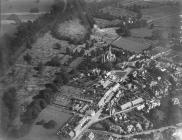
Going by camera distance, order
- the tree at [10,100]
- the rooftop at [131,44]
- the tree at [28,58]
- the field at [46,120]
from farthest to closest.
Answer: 1. the rooftop at [131,44]
2. the tree at [28,58]
3. the field at [46,120]
4. the tree at [10,100]

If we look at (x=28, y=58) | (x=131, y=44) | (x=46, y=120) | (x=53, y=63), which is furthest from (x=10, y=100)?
(x=131, y=44)

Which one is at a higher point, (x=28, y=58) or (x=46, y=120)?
(x=28, y=58)

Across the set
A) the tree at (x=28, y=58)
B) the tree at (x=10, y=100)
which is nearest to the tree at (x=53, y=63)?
the tree at (x=28, y=58)

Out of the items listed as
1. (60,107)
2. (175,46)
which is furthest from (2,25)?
(175,46)

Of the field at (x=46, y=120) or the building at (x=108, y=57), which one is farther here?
the building at (x=108, y=57)

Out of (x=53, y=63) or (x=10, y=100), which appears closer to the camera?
(x=10, y=100)

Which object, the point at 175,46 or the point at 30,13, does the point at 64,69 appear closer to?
the point at 30,13

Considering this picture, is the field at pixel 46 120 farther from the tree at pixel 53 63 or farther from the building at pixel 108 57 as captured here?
the building at pixel 108 57

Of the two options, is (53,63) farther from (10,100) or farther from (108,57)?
(10,100)

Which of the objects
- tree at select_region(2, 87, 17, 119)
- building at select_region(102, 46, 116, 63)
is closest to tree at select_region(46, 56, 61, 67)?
building at select_region(102, 46, 116, 63)
